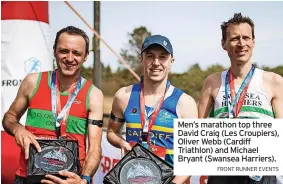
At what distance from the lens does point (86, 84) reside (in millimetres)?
3010

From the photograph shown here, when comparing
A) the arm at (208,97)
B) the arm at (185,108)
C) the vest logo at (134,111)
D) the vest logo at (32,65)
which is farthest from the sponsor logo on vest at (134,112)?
the vest logo at (32,65)

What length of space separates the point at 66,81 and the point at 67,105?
0.21 m

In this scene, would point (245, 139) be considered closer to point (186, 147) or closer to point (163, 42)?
point (186, 147)

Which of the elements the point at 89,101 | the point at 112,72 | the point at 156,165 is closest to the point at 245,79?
the point at 156,165

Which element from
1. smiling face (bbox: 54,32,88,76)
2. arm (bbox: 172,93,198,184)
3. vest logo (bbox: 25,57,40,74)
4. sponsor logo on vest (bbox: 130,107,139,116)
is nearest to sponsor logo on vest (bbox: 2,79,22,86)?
vest logo (bbox: 25,57,40,74)

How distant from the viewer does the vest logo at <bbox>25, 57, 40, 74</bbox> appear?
5926mm

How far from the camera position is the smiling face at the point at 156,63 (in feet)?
9.16

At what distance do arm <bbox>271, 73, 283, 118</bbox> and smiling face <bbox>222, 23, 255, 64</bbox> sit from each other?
0.87 feet

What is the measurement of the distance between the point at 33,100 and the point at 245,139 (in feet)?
5.30

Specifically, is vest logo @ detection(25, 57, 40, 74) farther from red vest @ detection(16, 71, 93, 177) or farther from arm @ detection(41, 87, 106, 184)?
arm @ detection(41, 87, 106, 184)

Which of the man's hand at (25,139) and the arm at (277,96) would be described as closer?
the man's hand at (25,139)

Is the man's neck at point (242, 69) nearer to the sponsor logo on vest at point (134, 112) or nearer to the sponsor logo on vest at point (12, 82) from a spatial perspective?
the sponsor logo on vest at point (134, 112)

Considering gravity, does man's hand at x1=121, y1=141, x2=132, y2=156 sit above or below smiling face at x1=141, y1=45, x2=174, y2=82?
below

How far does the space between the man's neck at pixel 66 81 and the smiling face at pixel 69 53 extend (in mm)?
61
